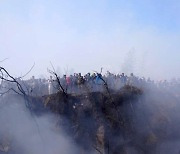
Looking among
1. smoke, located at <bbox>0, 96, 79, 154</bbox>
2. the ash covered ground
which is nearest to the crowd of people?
the ash covered ground

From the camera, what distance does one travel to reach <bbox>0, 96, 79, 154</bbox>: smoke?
12.1m

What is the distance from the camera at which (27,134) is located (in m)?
12.4

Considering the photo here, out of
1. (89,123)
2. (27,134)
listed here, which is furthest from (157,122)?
(27,134)

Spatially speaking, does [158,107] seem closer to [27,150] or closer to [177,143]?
[177,143]

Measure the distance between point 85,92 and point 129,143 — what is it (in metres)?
3.25

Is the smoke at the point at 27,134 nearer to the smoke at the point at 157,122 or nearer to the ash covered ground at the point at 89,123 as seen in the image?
the ash covered ground at the point at 89,123

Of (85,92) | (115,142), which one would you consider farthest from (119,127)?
(85,92)

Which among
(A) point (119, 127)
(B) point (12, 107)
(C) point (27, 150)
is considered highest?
(B) point (12, 107)

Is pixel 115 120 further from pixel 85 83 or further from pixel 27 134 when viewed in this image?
pixel 27 134

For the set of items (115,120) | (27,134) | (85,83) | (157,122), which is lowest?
(27,134)

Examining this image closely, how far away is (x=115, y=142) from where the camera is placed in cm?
1252

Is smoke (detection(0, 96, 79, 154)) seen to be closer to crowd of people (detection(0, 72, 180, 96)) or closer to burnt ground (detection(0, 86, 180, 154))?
burnt ground (detection(0, 86, 180, 154))

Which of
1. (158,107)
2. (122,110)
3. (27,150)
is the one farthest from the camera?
(158,107)

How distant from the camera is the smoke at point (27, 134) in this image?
12055 millimetres
